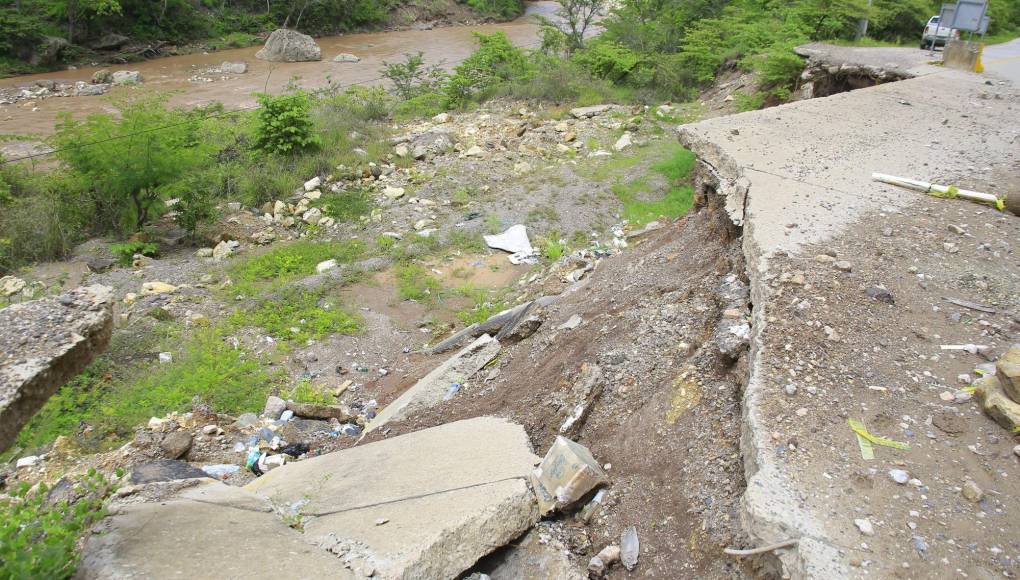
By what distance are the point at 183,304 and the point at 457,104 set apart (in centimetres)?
863

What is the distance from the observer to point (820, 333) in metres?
3.02

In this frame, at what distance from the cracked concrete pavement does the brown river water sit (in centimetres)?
1012

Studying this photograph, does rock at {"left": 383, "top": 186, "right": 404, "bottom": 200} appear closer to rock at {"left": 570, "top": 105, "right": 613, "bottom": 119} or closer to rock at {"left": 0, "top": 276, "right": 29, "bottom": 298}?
rock at {"left": 0, "top": 276, "right": 29, "bottom": 298}

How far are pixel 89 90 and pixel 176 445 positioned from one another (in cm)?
1803

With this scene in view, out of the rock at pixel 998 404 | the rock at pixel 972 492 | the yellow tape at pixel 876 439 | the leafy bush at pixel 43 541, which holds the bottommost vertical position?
the leafy bush at pixel 43 541

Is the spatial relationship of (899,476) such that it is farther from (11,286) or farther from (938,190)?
(11,286)

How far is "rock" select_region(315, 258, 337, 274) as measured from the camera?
720 centimetres

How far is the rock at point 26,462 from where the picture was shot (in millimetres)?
4023

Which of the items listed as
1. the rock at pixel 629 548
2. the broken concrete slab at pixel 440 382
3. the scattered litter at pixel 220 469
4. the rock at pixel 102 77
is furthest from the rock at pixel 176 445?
the rock at pixel 102 77

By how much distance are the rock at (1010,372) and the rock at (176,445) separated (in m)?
4.52

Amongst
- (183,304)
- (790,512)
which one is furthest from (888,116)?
(183,304)

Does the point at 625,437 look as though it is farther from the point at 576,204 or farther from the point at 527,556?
the point at 576,204

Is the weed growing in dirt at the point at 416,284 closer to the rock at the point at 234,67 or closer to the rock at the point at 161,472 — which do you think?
the rock at the point at 161,472

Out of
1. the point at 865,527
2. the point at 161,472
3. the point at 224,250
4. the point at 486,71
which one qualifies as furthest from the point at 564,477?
the point at 486,71
